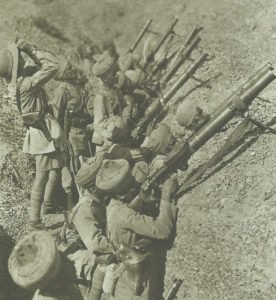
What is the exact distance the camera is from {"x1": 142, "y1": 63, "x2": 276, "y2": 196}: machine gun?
5.88 m

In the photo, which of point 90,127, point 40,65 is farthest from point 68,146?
point 40,65

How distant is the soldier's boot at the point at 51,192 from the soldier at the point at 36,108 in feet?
0.10

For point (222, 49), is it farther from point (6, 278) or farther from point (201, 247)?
point (6, 278)

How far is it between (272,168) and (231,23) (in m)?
4.75

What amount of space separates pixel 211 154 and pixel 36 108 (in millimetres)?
2608

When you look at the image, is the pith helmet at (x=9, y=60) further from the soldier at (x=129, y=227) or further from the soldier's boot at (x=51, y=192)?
the soldier at (x=129, y=227)

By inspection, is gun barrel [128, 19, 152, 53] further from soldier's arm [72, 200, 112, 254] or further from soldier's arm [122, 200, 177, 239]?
soldier's arm [122, 200, 177, 239]

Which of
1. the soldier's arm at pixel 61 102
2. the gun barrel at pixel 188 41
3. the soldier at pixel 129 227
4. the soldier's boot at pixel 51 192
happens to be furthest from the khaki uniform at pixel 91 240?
the gun barrel at pixel 188 41

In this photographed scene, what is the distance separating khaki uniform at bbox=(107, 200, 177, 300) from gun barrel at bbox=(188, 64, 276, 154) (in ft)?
3.88

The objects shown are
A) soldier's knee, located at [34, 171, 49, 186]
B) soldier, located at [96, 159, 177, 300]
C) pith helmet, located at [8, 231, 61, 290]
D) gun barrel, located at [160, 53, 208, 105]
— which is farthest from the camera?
gun barrel, located at [160, 53, 208, 105]

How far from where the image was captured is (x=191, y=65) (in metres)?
9.09

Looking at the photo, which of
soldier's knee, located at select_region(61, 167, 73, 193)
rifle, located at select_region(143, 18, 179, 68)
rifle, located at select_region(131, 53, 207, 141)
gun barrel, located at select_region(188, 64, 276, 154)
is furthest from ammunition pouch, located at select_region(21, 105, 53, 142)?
rifle, located at select_region(143, 18, 179, 68)

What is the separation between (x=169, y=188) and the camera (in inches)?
237

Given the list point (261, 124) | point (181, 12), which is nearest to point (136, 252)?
point (261, 124)
